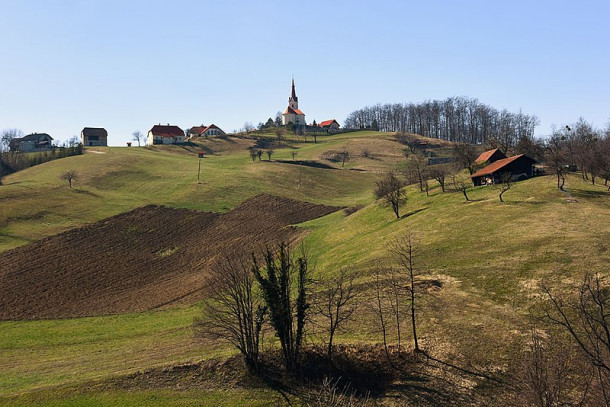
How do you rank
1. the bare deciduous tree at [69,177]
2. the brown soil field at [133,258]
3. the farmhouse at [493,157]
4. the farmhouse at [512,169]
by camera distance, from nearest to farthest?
the brown soil field at [133,258] → the farmhouse at [512,169] → the farmhouse at [493,157] → the bare deciduous tree at [69,177]

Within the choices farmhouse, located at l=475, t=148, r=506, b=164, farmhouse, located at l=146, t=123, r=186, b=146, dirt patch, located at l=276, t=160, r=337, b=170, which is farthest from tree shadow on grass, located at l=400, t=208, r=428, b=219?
farmhouse, located at l=146, t=123, r=186, b=146

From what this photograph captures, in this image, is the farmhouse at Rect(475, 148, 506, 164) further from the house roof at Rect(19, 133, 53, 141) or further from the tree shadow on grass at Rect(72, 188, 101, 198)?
the house roof at Rect(19, 133, 53, 141)

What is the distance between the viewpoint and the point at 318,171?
134 m

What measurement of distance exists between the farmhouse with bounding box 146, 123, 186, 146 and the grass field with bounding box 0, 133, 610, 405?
9089 cm

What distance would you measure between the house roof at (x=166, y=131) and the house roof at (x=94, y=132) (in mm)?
17369

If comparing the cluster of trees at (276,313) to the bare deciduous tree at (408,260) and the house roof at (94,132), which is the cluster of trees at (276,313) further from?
the house roof at (94,132)

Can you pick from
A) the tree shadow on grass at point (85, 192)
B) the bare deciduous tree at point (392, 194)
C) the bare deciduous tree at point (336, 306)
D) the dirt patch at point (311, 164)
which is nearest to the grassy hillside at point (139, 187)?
the tree shadow on grass at point (85, 192)

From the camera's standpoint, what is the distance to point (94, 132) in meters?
180

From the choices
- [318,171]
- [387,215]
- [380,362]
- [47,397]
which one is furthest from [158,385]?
[318,171]

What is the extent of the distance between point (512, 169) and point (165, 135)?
141 meters

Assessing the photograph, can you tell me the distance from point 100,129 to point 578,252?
176 metres

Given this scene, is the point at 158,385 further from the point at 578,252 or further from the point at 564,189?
the point at 564,189

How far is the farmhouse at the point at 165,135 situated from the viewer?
18312cm

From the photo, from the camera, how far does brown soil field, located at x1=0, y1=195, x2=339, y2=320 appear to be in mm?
54906
